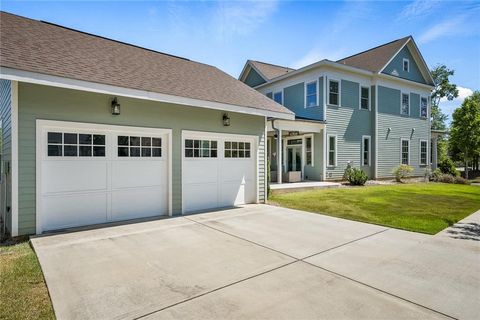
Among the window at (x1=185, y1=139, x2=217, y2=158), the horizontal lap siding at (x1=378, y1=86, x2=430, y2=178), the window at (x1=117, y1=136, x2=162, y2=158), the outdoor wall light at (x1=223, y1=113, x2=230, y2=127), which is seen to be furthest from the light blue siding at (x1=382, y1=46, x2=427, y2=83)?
the window at (x1=117, y1=136, x2=162, y2=158)

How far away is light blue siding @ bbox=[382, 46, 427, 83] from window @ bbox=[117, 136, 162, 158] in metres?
16.4

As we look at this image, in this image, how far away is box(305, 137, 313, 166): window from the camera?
1602cm

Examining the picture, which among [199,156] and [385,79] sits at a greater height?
[385,79]

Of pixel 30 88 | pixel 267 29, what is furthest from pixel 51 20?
pixel 267 29

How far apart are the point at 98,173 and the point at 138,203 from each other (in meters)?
1.22

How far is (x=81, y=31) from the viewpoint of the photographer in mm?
8172

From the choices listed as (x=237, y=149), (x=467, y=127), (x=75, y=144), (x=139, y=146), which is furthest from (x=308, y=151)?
(x=467, y=127)

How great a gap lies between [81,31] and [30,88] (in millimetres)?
3935

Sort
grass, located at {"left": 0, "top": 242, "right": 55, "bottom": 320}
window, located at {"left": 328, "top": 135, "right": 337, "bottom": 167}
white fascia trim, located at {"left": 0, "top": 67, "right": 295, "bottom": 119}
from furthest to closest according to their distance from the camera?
1. window, located at {"left": 328, "top": 135, "right": 337, "bottom": 167}
2. white fascia trim, located at {"left": 0, "top": 67, "right": 295, "bottom": 119}
3. grass, located at {"left": 0, "top": 242, "right": 55, "bottom": 320}

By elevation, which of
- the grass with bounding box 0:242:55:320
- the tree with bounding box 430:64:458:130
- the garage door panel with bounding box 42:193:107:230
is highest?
the tree with bounding box 430:64:458:130

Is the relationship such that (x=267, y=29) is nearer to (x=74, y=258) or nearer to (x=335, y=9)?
(x=335, y=9)

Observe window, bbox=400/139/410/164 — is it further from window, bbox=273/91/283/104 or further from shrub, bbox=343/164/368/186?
window, bbox=273/91/283/104

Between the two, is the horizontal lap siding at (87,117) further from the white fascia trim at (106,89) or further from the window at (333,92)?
the window at (333,92)

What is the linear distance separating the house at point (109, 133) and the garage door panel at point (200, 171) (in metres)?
0.03
